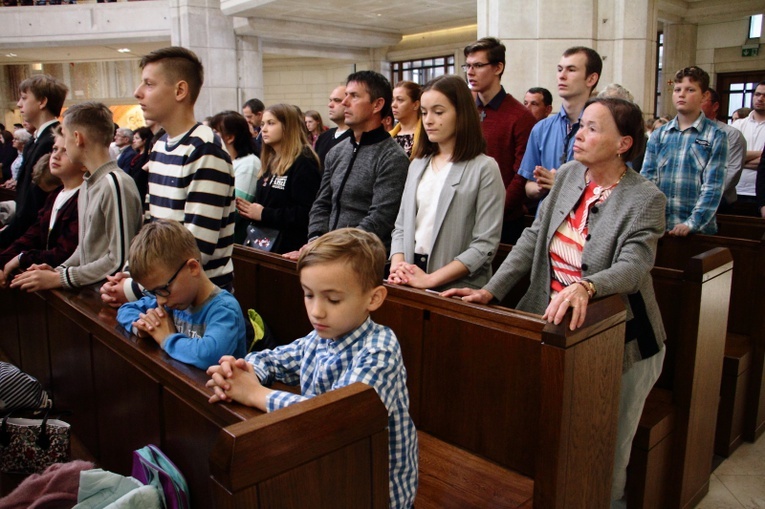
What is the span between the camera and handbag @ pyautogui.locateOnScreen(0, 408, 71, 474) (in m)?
2.21

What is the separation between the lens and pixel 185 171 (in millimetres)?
2307

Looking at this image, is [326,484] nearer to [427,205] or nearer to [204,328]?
[204,328]

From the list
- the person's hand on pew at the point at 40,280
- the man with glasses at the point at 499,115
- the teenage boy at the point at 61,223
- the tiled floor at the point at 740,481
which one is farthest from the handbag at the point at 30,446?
the tiled floor at the point at 740,481

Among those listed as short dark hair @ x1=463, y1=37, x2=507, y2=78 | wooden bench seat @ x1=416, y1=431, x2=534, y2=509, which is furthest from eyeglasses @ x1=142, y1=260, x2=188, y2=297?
short dark hair @ x1=463, y1=37, x2=507, y2=78

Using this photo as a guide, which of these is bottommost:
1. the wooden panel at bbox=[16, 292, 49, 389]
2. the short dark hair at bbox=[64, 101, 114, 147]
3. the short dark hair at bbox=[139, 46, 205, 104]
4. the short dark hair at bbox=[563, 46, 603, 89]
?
the wooden panel at bbox=[16, 292, 49, 389]

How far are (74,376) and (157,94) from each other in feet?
3.67

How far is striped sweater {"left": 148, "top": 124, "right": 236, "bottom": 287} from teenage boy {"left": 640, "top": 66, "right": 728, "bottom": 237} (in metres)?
2.41

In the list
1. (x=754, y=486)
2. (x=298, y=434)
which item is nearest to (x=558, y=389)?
(x=298, y=434)

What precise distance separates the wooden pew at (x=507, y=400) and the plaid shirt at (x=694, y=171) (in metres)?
1.84

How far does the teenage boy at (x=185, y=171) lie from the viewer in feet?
7.41

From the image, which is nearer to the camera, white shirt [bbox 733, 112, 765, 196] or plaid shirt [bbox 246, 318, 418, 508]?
plaid shirt [bbox 246, 318, 418, 508]

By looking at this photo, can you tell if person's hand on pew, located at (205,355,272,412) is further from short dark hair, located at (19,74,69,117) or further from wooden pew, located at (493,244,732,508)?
short dark hair, located at (19,74,69,117)

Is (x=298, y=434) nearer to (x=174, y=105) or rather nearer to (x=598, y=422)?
(x=598, y=422)

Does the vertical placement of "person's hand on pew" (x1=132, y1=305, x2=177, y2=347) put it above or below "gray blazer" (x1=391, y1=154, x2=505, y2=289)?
below
